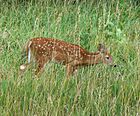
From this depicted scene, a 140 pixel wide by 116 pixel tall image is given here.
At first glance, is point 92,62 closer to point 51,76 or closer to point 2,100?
point 51,76

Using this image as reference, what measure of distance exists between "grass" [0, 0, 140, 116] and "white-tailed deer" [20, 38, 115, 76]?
154mm

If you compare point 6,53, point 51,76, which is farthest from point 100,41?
point 51,76

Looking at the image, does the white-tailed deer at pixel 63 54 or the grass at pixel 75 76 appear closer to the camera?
the grass at pixel 75 76

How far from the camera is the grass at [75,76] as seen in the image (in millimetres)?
4133

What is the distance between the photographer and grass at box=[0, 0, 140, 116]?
4.13m

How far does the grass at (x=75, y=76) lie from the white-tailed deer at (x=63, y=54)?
0.15m

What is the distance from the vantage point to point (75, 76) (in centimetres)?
484

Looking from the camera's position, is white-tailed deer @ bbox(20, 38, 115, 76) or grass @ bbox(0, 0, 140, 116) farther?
white-tailed deer @ bbox(20, 38, 115, 76)

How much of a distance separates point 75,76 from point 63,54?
1.14 m

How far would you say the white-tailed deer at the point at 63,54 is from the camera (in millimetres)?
5786

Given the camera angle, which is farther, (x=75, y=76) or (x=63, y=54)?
(x=63, y=54)

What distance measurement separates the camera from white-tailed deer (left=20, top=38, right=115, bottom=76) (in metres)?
5.79

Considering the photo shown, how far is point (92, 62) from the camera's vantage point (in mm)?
5984

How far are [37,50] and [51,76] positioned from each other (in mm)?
1434
